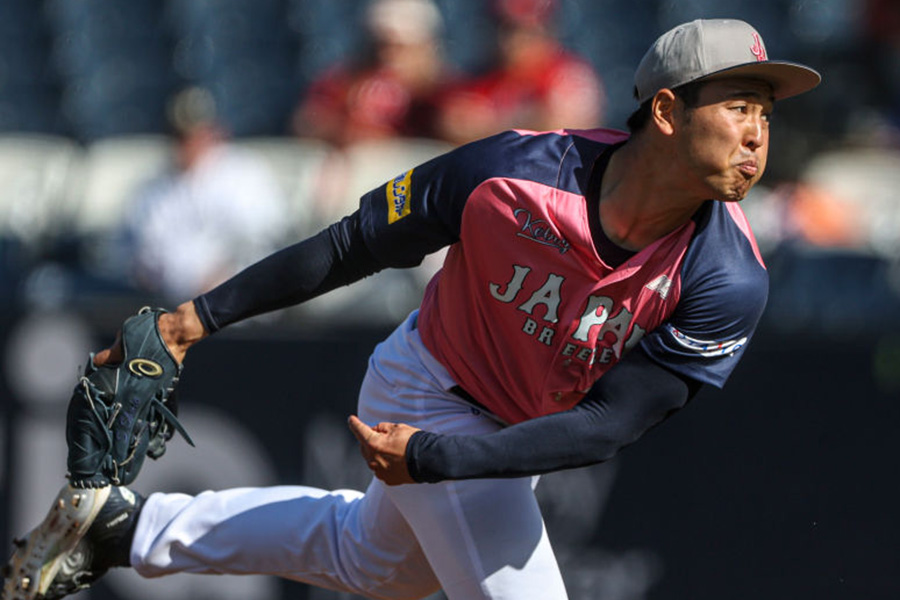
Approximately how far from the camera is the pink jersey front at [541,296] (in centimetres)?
345

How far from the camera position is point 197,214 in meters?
7.04

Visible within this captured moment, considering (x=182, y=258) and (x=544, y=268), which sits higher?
(x=544, y=268)

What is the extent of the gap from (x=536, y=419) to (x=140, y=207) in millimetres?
4259

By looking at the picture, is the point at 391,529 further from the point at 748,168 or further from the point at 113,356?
the point at 748,168

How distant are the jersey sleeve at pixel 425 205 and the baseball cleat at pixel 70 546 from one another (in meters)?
1.13

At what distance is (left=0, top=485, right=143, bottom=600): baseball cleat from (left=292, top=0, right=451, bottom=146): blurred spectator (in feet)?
11.4

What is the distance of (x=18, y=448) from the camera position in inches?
235

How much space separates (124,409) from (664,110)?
1576 millimetres

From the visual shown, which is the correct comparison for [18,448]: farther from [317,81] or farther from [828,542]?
[828,542]

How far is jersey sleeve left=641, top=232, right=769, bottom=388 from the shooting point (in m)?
3.42

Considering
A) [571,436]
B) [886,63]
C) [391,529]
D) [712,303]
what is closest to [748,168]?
[712,303]

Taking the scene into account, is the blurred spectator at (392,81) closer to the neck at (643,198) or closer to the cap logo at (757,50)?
the neck at (643,198)

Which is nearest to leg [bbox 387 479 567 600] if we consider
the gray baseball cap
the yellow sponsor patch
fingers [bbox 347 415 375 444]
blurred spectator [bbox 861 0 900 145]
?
fingers [bbox 347 415 375 444]

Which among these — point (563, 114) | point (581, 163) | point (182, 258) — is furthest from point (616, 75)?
point (581, 163)
